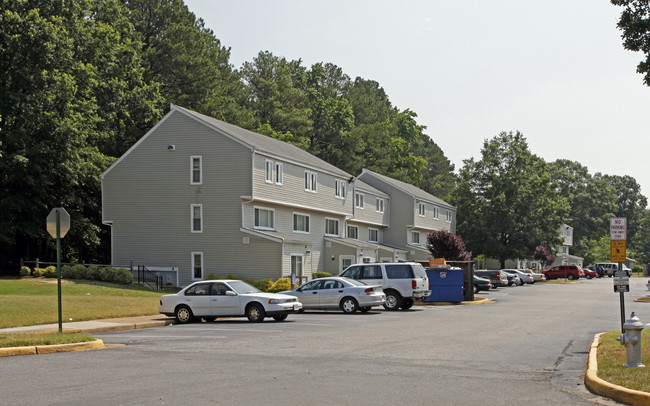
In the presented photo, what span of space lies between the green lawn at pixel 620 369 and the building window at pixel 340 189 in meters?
37.3

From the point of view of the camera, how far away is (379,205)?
65250 mm

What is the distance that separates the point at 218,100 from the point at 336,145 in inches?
1078

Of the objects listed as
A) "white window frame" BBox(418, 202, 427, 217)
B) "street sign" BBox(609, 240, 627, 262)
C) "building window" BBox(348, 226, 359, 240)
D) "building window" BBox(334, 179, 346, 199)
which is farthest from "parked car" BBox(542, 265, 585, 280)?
"street sign" BBox(609, 240, 627, 262)

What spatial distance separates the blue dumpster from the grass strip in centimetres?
2123

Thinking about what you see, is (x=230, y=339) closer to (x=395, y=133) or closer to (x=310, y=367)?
(x=310, y=367)

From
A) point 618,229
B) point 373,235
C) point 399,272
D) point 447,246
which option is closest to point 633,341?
point 618,229

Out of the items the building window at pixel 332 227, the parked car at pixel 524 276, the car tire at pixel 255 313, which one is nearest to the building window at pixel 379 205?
the building window at pixel 332 227

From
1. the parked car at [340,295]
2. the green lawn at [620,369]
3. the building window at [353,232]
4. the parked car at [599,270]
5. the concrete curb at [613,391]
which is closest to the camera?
the concrete curb at [613,391]

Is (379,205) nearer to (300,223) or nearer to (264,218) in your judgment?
(300,223)

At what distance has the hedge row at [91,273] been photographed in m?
39.5

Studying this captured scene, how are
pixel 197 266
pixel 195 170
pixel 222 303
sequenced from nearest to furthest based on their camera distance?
pixel 222 303 < pixel 197 266 < pixel 195 170

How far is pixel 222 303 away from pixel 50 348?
831cm

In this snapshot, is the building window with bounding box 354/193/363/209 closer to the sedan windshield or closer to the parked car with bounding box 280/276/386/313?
the parked car with bounding box 280/276/386/313

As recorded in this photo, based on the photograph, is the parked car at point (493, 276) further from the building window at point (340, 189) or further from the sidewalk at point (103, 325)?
the sidewalk at point (103, 325)
